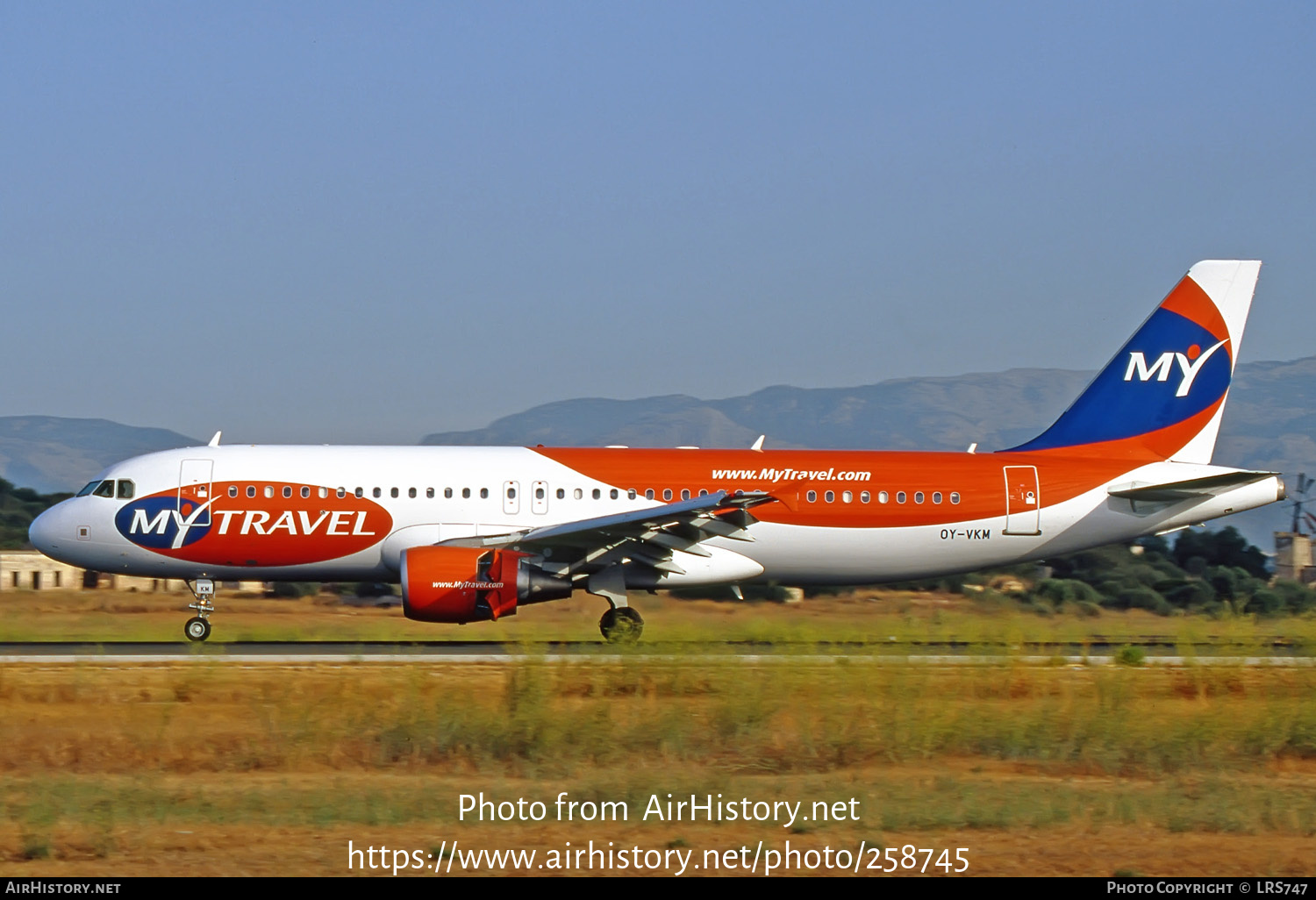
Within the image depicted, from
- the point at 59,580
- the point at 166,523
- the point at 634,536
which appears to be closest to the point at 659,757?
the point at 634,536

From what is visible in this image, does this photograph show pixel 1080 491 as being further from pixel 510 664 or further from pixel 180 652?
pixel 180 652

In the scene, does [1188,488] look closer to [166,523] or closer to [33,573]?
[166,523]

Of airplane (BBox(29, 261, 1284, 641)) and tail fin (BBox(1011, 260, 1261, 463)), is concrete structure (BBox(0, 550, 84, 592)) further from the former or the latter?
tail fin (BBox(1011, 260, 1261, 463))

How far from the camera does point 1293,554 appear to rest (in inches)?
2264

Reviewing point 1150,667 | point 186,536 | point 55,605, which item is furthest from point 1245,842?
point 55,605

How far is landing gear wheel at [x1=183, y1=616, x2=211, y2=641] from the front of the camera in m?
22.3

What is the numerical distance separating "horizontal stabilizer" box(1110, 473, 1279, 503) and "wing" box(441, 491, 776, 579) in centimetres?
695

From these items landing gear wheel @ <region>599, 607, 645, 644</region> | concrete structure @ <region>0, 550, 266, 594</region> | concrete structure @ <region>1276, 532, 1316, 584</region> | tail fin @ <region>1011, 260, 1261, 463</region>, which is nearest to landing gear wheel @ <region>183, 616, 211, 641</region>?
landing gear wheel @ <region>599, 607, 645, 644</region>

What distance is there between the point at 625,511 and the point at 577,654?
780 centimetres

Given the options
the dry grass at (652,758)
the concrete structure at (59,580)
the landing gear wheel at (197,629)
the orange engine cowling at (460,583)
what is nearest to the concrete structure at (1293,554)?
the concrete structure at (59,580)

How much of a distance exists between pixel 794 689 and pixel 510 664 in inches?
122

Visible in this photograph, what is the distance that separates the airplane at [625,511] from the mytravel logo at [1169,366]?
0.10 metres

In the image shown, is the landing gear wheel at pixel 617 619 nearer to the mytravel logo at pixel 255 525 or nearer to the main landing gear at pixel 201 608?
the mytravel logo at pixel 255 525

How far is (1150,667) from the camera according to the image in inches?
763
